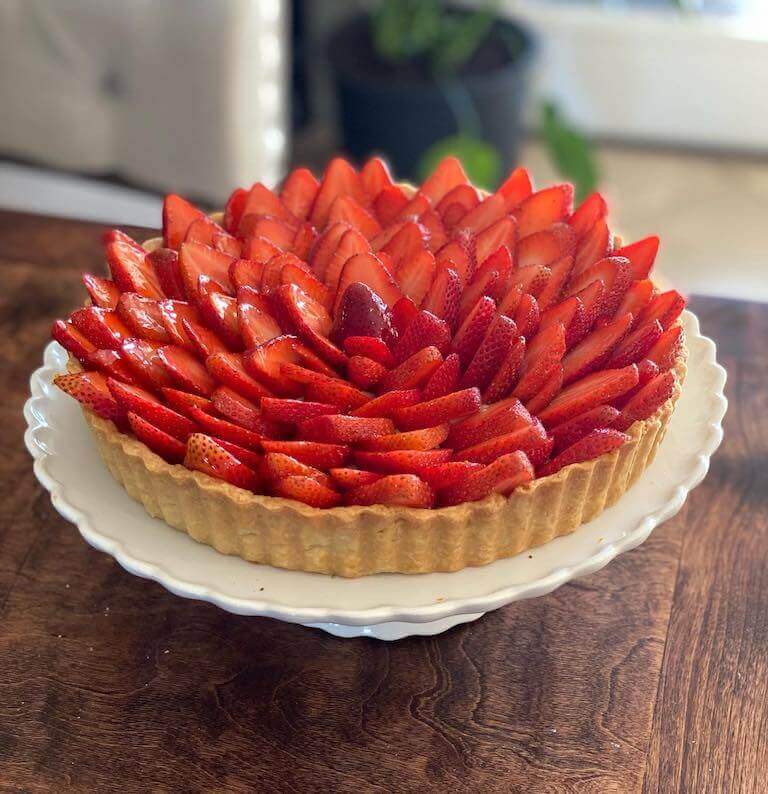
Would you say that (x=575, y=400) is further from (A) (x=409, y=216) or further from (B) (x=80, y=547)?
(B) (x=80, y=547)

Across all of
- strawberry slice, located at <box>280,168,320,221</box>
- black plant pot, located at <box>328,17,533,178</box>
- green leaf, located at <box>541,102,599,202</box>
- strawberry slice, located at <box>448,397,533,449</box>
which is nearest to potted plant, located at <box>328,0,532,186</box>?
black plant pot, located at <box>328,17,533,178</box>

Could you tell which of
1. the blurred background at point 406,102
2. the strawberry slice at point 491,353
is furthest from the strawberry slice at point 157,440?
the blurred background at point 406,102

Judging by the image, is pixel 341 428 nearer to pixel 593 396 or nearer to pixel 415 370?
pixel 415 370

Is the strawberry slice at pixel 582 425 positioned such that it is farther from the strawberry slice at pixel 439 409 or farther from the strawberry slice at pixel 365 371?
the strawberry slice at pixel 365 371

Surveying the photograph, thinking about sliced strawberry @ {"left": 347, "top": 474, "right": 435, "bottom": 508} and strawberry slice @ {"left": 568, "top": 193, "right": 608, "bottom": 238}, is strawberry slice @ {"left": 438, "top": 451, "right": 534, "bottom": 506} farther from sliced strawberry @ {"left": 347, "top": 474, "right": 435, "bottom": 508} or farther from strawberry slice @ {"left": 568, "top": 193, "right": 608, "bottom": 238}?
strawberry slice @ {"left": 568, "top": 193, "right": 608, "bottom": 238}

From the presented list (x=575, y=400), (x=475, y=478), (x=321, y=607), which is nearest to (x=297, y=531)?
(x=321, y=607)

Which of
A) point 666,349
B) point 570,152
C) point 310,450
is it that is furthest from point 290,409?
point 570,152
